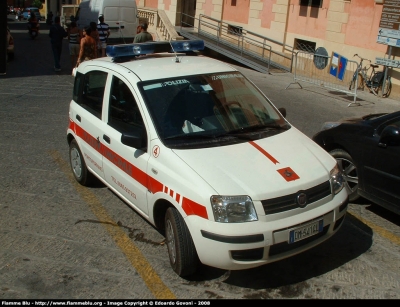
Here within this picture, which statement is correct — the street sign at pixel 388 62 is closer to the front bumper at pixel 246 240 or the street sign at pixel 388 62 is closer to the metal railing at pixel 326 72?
the metal railing at pixel 326 72

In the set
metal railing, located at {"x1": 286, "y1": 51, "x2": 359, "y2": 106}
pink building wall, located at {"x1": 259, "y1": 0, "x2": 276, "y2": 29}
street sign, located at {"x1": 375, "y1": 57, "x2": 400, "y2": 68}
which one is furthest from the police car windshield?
pink building wall, located at {"x1": 259, "y1": 0, "x2": 276, "y2": 29}

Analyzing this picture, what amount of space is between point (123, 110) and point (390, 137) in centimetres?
281

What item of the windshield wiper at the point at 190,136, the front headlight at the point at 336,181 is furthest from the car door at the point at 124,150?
the front headlight at the point at 336,181

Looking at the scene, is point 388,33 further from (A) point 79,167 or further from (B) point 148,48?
(A) point 79,167

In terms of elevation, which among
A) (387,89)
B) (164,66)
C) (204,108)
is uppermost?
(164,66)

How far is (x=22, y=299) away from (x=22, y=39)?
24705mm

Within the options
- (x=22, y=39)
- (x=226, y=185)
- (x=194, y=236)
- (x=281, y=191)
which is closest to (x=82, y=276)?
(x=194, y=236)

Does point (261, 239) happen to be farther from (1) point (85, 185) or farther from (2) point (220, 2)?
(2) point (220, 2)

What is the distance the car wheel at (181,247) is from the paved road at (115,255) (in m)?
0.15

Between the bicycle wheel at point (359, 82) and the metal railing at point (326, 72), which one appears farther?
the bicycle wheel at point (359, 82)

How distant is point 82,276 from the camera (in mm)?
4602

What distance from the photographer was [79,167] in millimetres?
6723

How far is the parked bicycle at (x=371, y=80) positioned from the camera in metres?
13.5

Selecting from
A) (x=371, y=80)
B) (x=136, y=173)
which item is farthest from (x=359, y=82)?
(x=136, y=173)
